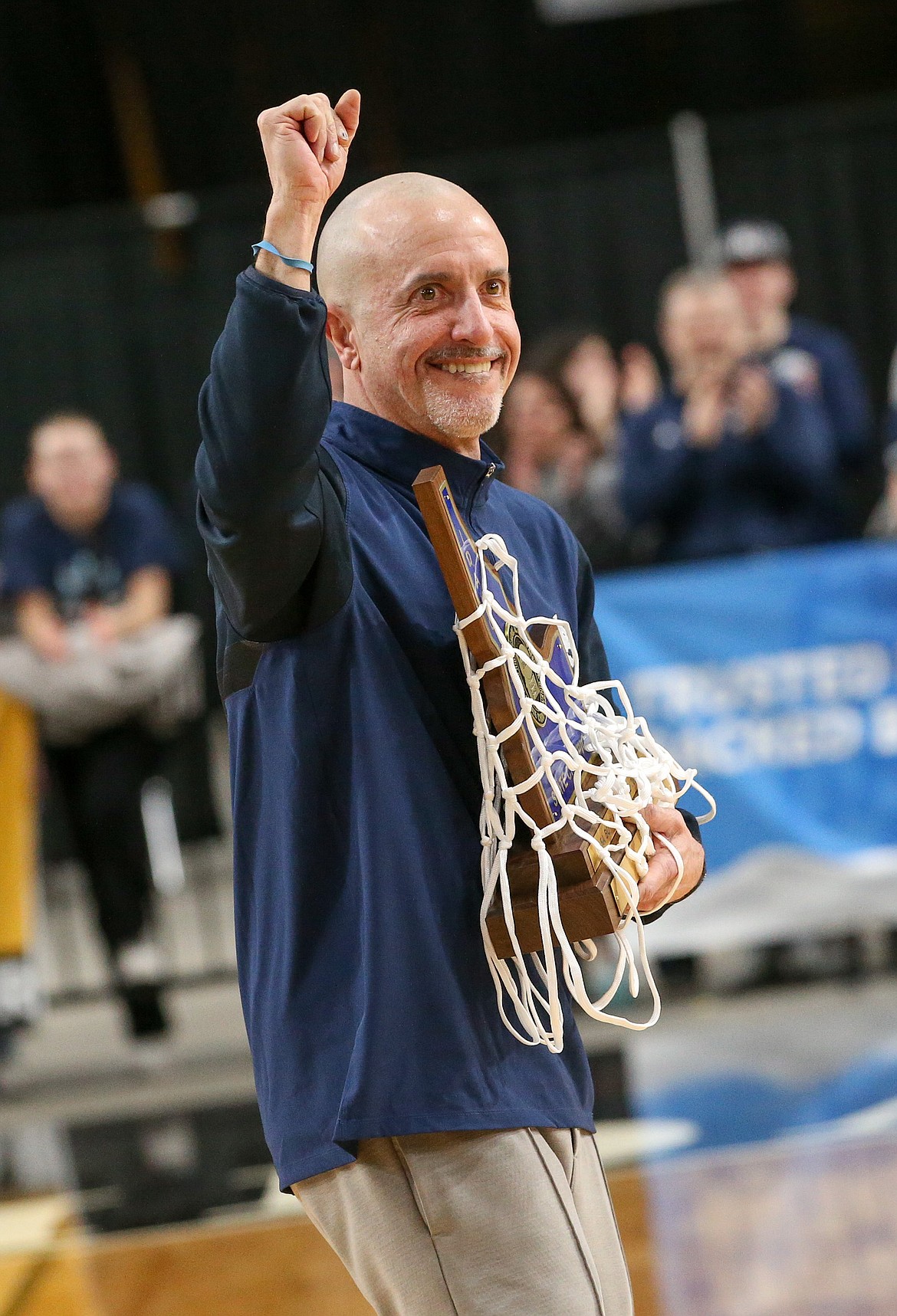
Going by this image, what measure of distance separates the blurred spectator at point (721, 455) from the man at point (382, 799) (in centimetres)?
396

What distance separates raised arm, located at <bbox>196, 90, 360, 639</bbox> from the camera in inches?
64.0

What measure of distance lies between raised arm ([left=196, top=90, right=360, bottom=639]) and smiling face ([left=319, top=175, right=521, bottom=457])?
19cm

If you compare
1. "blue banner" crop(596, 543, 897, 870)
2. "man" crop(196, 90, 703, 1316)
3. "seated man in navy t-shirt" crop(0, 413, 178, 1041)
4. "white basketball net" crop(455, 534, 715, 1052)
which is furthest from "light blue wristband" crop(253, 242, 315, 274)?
"seated man in navy t-shirt" crop(0, 413, 178, 1041)

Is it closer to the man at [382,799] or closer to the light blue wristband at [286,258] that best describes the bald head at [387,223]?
the man at [382,799]

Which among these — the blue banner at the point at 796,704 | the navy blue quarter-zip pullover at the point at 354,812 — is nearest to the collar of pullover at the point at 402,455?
the navy blue quarter-zip pullover at the point at 354,812

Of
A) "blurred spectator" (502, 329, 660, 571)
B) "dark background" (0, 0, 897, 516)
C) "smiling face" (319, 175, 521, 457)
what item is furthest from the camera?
"dark background" (0, 0, 897, 516)

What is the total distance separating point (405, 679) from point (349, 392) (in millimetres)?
373

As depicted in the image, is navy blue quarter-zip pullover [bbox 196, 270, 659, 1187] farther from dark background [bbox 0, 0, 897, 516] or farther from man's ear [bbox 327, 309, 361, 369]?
dark background [bbox 0, 0, 897, 516]

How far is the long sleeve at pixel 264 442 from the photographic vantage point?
1.63m

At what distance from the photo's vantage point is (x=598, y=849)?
72.9 inches

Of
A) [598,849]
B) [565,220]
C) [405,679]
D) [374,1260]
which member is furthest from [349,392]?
[565,220]

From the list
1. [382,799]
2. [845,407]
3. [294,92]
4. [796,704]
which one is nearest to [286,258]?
[382,799]

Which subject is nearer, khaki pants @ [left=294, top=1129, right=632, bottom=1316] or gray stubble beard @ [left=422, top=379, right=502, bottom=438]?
khaki pants @ [left=294, top=1129, right=632, bottom=1316]

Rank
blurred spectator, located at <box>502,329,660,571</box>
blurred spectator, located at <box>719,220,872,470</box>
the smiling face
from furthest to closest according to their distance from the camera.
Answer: blurred spectator, located at <box>719,220,872,470</box>
blurred spectator, located at <box>502,329,660,571</box>
the smiling face
